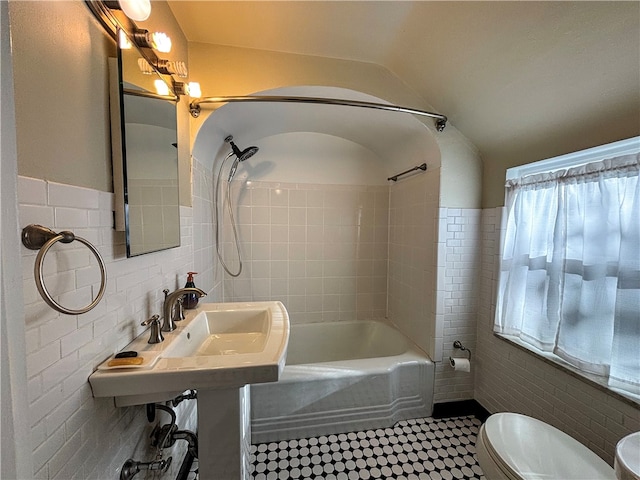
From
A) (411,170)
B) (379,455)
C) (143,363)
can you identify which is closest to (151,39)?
(143,363)

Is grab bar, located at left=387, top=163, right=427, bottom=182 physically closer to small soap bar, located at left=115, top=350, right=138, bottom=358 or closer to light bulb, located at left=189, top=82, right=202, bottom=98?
light bulb, located at left=189, top=82, right=202, bottom=98

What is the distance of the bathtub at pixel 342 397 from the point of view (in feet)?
5.37

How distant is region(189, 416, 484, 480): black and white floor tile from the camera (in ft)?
4.65

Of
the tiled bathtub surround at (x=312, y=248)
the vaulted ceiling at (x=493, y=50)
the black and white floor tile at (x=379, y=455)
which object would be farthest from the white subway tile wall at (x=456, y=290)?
the tiled bathtub surround at (x=312, y=248)

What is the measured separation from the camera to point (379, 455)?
1539 mm

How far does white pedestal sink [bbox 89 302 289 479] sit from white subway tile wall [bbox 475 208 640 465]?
1.49m

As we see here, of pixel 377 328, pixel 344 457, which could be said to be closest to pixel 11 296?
pixel 344 457

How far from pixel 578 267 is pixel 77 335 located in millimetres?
2039

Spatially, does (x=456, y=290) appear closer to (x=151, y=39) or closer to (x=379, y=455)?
(x=379, y=455)

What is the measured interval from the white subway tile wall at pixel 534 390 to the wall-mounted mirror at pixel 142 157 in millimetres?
1979

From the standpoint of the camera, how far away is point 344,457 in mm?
1521

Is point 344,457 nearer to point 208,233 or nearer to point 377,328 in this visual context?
point 377,328

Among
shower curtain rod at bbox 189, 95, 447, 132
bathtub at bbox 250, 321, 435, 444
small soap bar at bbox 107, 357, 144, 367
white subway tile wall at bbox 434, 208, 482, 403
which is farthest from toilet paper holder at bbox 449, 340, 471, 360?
small soap bar at bbox 107, 357, 144, 367

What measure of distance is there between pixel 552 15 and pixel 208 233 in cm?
219
